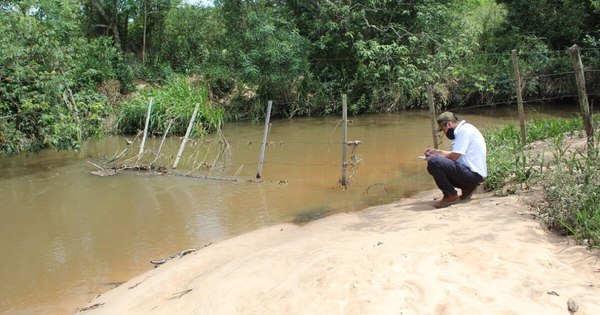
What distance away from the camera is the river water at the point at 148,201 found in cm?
566

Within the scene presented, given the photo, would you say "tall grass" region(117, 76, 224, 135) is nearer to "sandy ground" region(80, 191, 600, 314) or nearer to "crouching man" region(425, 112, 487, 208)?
"crouching man" region(425, 112, 487, 208)

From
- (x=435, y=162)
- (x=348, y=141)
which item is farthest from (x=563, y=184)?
A: (x=348, y=141)

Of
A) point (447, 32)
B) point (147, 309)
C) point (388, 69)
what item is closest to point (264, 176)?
point (147, 309)

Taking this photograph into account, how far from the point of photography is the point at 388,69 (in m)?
15.7

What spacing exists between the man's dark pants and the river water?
66.6 inches

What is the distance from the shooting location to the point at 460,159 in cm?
577

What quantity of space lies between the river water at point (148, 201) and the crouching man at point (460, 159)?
173 cm

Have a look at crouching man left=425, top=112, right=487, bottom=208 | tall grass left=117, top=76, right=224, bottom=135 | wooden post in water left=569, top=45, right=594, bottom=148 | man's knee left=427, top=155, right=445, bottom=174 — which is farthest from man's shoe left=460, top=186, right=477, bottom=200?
tall grass left=117, top=76, right=224, bottom=135

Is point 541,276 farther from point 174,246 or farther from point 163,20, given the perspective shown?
point 163,20

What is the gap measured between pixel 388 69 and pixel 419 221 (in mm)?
11154

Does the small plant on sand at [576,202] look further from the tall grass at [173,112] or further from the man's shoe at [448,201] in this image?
the tall grass at [173,112]

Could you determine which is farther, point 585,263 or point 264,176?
point 264,176

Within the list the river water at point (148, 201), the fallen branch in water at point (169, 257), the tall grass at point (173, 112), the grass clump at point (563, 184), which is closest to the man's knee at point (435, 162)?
the grass clump at point (563, 184)

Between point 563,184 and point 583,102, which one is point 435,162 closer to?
point 563,184
